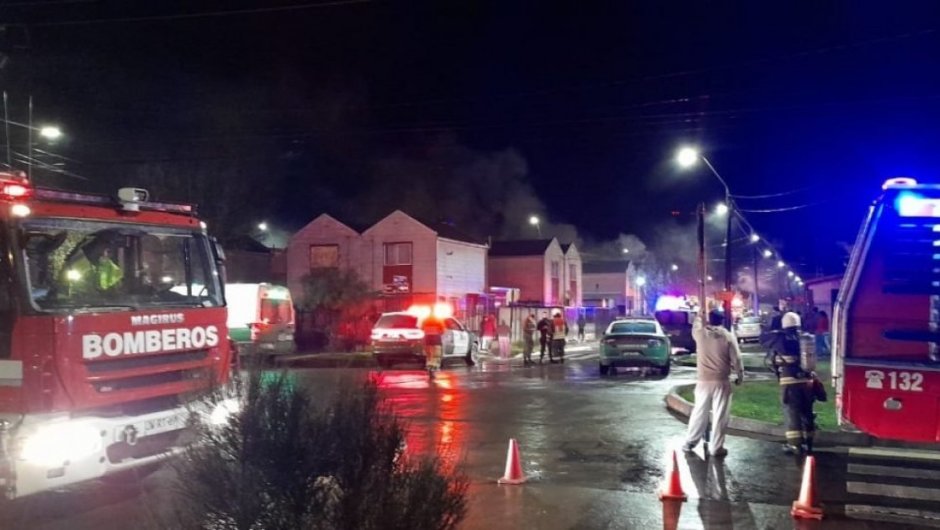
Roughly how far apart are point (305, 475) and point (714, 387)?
6644 millimetres

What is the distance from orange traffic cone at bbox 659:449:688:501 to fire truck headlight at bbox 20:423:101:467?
4868mm

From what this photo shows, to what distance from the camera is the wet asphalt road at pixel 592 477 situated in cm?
677

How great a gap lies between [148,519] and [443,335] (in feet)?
63.7

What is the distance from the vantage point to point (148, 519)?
4.29 meters

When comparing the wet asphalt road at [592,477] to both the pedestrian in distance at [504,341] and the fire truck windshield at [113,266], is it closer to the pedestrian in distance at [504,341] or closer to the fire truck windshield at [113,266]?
the fire truck windshield at [113,266]

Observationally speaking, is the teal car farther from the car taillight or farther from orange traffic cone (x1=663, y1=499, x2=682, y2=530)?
orange traffic cone (x1=663, y1=499, x2=682, y2=530)

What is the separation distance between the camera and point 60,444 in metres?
6.28

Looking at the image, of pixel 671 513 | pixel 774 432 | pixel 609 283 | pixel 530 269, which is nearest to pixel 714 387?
pixel 774 432

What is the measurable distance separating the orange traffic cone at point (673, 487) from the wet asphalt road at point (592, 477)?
0.35 feet

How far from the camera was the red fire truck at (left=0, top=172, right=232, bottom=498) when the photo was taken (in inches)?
248

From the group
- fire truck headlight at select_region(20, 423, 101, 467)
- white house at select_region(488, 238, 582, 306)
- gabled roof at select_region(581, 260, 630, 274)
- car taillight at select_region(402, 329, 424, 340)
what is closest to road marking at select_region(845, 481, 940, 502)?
fire truck headlight at select_region(20, 423, 101, 467)

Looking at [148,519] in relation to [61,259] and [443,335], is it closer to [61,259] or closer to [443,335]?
[61,259]

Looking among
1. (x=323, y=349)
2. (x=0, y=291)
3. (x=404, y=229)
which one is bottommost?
(x=323, y=349)

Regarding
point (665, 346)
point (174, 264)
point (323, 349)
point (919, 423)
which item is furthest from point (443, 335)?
point (919, 423)
